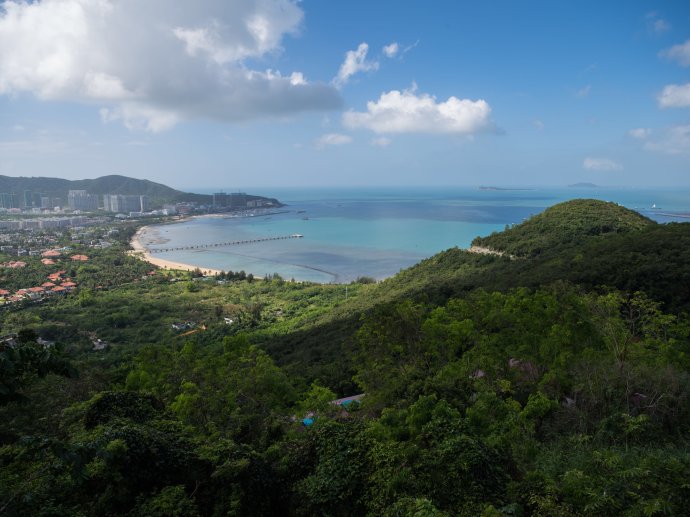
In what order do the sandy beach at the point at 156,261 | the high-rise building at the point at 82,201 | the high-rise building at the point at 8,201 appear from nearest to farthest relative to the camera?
the sandy beach at the point at 156,261, the high-rise building at the point at 8,201, the high-rise building at the point at 82,201

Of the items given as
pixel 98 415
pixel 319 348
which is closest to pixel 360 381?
pixel 98 415

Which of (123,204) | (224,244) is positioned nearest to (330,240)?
(224,244)

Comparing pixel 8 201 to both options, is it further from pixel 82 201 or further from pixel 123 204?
pixel 123 204

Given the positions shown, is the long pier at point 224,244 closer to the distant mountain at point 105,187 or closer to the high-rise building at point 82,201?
the distant mountain at point 105,187

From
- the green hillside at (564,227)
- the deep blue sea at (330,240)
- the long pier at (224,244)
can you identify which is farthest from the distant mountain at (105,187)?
the green hillside at (564,227)

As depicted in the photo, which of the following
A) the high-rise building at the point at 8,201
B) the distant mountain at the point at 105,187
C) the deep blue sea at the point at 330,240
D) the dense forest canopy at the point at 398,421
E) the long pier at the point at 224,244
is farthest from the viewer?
the distant mountain at the point at 105,187

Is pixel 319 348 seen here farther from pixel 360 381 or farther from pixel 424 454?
pixel 424 454
